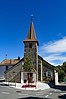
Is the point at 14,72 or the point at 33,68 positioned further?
the point at 14,72

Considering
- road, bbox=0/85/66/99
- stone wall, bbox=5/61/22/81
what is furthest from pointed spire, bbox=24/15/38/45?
road, bbox=0/85/66/99

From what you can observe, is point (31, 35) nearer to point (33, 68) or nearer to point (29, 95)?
point (33, 68)

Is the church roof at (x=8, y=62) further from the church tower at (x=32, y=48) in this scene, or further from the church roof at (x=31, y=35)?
the church roof at (x=31, y=35)

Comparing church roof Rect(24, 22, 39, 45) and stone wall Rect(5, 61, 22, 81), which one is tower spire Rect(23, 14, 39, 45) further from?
stone wall Rect(5, 61, 22, 81)

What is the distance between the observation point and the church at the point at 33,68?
52.3 meters

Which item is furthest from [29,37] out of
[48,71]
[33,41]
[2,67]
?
[2,67]

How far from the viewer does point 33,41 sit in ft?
175

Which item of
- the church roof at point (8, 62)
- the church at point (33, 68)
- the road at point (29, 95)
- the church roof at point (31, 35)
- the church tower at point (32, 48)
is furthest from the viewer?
the church roof at point (8, 62)

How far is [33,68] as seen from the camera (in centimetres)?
5169

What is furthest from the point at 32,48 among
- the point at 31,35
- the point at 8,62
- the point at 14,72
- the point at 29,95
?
Answer: the point at 29,95

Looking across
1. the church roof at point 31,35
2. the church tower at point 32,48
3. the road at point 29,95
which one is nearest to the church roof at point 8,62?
the church tower at point 32,48

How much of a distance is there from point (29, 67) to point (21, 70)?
663 centimetres

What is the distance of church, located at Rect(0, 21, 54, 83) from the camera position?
172 feet

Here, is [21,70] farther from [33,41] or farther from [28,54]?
[33,41]
